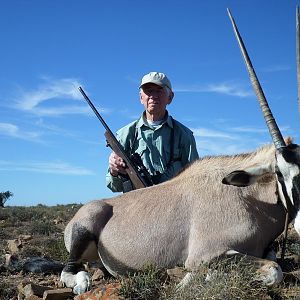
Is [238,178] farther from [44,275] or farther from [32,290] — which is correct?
[44,275]

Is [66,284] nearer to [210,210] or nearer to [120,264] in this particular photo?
[120,264]

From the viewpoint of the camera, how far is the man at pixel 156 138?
747cm

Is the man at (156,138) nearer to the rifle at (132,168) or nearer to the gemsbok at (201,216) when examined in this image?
the rifle at (132,168)

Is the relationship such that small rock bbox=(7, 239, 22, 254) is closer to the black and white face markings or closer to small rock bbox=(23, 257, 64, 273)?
small rock bbox=(23, 257, 64, 273)

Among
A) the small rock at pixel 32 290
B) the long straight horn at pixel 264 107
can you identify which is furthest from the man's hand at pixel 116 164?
the long straight horn at pixel 264 107

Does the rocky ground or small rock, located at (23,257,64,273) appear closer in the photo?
the rocky ground

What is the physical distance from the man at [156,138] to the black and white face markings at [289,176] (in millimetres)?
2837

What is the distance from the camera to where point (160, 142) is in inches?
295

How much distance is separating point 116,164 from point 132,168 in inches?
13.1

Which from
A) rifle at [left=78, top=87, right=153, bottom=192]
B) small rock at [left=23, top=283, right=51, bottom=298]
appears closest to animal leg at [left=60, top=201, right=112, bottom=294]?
small rock at [left=23, top=283, right=51, bottom=298]

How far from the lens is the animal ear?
16.1 feet

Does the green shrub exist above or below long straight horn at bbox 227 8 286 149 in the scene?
below

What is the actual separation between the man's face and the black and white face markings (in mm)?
3110

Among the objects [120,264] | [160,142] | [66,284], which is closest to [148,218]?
[120,264]
